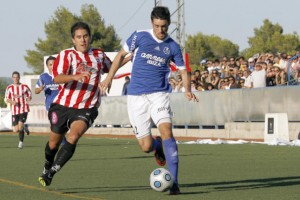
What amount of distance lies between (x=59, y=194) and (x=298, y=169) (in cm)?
524

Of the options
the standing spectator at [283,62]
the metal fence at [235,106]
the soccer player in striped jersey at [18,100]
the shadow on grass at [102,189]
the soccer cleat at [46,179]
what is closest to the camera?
the soccer cleat at [46,179]

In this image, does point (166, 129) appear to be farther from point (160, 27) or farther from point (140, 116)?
point (160, 27)

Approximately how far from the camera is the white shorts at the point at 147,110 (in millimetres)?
12516

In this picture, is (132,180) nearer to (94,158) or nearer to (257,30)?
(94,158)

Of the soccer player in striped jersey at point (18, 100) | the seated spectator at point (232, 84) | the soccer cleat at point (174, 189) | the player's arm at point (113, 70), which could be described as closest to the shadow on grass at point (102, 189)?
the soccer cleat at point (174, 189)

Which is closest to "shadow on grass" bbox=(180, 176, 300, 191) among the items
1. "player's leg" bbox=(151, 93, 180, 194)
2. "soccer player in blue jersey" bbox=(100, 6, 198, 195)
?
"player's leg" bbox=(151, 93, 180, 194)

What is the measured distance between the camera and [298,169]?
16.1m

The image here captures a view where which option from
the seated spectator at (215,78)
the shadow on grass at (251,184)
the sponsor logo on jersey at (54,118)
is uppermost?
the seated spectator at (215,78)

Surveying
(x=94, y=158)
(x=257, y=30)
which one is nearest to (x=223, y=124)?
(x=94, y=158)

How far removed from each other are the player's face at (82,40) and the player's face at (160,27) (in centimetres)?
101

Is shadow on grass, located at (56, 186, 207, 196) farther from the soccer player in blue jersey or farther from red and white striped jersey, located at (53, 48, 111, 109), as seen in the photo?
red and white striped jersey, located at (53, 48, 111, 109)

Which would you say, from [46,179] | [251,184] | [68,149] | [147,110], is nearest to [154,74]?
[147,110]

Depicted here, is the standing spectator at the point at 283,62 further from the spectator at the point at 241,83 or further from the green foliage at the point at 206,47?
the green foliage at the point at 206,47

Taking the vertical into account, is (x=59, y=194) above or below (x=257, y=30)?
below
